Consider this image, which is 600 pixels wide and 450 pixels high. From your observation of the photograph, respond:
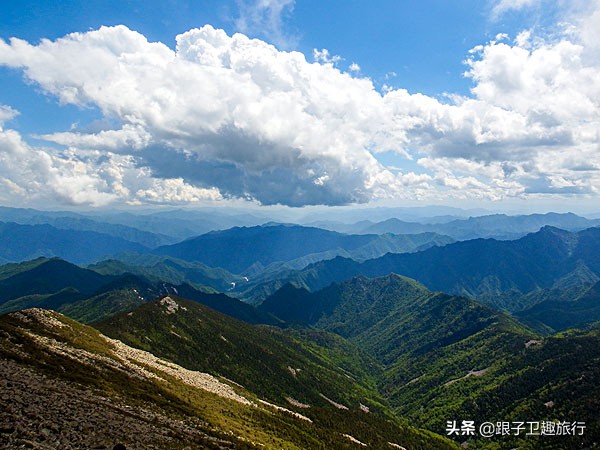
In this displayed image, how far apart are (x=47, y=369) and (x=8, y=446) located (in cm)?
4061

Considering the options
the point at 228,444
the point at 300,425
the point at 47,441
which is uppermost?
the point at 47,441

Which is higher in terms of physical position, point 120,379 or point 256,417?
point 120,379

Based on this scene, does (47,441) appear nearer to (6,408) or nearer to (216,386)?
(6,408)

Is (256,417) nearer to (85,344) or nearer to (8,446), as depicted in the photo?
(85,344)

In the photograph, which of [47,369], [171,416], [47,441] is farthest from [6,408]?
[171,416]

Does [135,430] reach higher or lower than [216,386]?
higher

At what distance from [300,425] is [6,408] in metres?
134

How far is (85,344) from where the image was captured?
135m

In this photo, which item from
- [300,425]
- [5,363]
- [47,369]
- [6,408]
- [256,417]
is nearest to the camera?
[6,408]

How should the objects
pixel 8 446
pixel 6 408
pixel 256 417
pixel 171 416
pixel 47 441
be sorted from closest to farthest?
pixel 8 446
pixel 47 441
pixel 6 408
pixel 171 416
pixel 256 417

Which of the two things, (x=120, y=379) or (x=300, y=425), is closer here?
(x=120, y=379)

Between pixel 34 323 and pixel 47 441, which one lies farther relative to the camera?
pixel 34 323

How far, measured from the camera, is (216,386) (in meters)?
184

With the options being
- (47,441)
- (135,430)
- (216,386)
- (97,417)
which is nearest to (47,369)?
(97,417)
